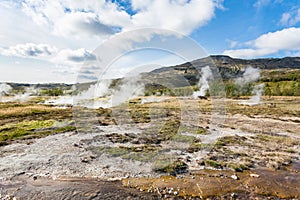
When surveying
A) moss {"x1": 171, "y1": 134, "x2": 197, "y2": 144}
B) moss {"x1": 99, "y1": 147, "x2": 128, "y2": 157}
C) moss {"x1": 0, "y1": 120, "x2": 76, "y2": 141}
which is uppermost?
moss {"x1": 0, "y1": 120, "x2": 76, "y2": 141}

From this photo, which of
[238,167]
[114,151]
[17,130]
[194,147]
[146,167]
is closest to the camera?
[238,167]

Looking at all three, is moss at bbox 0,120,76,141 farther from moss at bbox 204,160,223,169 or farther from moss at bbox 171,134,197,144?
moss at bbox 204,160,223,169

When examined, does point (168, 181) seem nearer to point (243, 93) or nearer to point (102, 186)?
point (102, 186)

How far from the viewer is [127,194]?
10.6m

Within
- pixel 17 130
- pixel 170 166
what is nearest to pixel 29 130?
pixel 17 130

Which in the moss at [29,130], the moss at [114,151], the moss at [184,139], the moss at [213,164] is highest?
the moss at [29,130]

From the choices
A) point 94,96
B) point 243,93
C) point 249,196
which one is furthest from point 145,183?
point 243,93

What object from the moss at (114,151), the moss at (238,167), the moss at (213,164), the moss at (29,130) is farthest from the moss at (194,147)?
the moss at (29,130)

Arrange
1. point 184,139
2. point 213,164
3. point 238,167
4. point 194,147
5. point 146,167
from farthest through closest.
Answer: point 184,139
point 194,147
point 213,164
point 146,167
point 238,167

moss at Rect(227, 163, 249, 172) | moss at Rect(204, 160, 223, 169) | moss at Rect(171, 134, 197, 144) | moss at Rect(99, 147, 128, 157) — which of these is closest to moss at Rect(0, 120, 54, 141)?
moss at Rect(99, 147, 128, 157)

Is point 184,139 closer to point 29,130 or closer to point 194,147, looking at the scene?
point 194,147

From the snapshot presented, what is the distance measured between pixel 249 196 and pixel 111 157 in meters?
9.87

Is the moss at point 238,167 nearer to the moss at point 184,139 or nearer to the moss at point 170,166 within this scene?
the moss at point 170,166

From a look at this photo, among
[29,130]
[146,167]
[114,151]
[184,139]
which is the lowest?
[184,139]
